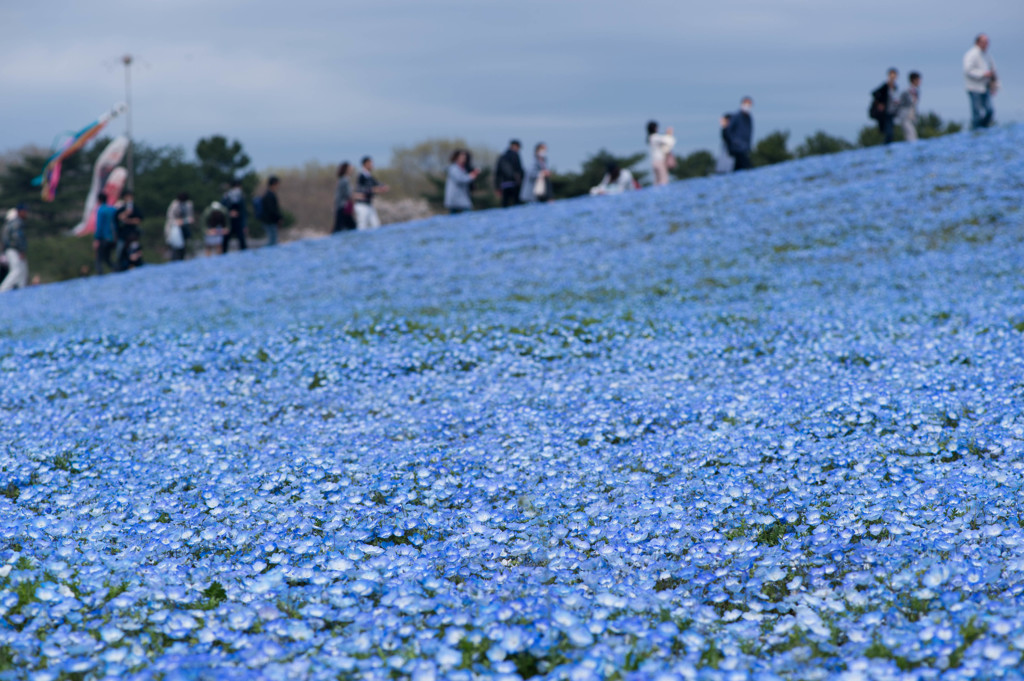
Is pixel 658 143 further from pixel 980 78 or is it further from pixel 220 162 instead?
pixel 220 162

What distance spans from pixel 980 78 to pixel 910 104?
2.63 metres

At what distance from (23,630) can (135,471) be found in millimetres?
3274

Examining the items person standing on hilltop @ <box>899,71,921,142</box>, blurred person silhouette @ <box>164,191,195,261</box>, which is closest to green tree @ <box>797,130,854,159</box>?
person standing on hilltop @ <box>899,71,921,142</box>

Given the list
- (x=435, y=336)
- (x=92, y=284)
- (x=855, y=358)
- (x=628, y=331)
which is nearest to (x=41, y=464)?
(x=435, y=336)

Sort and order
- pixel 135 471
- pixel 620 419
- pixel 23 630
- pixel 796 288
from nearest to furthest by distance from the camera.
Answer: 1. pixel 23 630
2. pixel 135 471
3. pixel 620 419
4. pixel 796 288

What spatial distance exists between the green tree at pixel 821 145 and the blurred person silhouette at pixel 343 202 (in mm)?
36249

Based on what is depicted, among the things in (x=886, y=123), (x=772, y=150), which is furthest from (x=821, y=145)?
(x=886, y=123)

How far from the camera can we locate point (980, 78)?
25.0 meters

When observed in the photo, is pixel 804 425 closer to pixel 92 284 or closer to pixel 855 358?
pixel 855 358

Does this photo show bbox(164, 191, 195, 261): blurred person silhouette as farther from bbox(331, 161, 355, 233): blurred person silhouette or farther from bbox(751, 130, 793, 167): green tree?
bbox(751, 130, 793, 167): green tree

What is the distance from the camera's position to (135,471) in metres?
7.40

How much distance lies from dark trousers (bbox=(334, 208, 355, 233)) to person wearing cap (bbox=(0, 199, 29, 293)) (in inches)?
373

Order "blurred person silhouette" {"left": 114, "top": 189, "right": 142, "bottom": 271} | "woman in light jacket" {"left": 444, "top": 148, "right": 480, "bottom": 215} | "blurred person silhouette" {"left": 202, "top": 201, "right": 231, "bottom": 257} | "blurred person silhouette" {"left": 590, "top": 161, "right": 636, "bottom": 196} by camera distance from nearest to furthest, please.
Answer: "blurred person silhouette" {"left": 114, "top": 189, "right": 142, "bottom": 271}, "woman in light jacket" {"left": 444, "top": 148, "right": 480, "bottom": 215}, "blurred person silhouette" {"left": 202, "top": 201, "right": 231, "bottom": 257}, "blurred person silhouette" {"left": 590, "top": 161, "right": 636, "bottom": 196}

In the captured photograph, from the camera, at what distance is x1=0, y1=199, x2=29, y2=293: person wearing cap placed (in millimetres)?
25406
